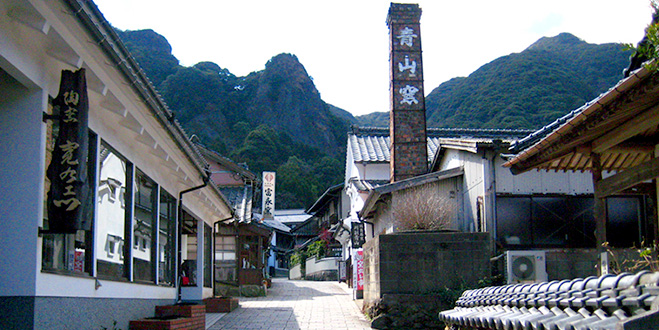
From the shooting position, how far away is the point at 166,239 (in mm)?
12273

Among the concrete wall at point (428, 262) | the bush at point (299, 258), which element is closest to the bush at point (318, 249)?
the bush at point (299, 258)

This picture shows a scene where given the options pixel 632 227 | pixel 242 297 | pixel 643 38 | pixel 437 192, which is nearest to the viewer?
pixel 643 38

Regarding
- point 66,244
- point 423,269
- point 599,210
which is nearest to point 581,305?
point 599,210

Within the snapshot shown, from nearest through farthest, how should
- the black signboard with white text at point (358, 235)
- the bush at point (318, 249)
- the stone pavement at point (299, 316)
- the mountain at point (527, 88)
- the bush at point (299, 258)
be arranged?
the stone pavement at point (299, 316), the black signboard with white text at point (358, 235), the bush at point (318, 249), the bush at point (299, 258), the mountain at point (527, 88)

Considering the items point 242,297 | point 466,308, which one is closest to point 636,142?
point 466,308

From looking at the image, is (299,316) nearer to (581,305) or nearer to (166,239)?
(166,239)

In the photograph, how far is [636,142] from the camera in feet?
25.1

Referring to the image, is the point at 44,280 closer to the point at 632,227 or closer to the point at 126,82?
the point at 126,82

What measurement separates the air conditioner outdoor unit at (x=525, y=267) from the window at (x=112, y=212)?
350 inches

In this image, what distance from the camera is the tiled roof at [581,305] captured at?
299 centimetres

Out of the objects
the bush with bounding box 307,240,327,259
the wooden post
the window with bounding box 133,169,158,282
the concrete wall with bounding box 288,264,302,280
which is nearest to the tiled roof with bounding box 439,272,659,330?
the wooden post

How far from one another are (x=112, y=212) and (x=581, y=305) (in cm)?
667

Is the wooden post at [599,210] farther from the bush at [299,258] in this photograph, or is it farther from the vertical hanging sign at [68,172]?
the bush at [299,258]

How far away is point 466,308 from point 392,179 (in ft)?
46.7
